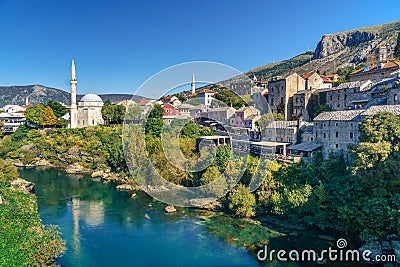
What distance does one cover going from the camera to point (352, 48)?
3248 inches

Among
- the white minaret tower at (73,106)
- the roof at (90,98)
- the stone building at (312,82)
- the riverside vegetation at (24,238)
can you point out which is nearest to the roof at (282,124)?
the stone building at (312,82)

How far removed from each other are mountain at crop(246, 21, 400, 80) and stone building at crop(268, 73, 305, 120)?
36308mm

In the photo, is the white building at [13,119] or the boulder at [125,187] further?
the white building at [13,119]

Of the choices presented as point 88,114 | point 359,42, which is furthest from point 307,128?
point 359,42

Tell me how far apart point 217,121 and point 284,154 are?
13.6 metres

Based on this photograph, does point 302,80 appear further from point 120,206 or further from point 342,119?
point 120,206

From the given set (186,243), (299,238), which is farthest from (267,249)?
(186,243)

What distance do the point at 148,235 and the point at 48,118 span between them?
1458 inches

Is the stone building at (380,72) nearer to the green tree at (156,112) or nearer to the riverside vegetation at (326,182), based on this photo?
the riverside vegetation at (326,182)

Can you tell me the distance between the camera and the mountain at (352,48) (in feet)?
220

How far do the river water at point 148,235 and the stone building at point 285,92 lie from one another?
1510 centimetres

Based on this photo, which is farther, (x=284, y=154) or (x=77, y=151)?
(x=77, y=151)

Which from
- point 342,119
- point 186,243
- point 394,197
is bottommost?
point 186,243

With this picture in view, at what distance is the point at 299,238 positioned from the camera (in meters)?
17.6
